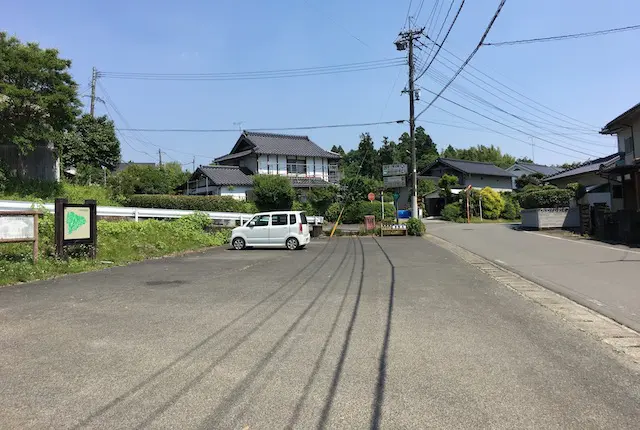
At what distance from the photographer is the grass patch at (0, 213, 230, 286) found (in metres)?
10.5

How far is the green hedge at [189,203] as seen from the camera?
2997cm

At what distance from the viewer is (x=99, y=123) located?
3462 cm

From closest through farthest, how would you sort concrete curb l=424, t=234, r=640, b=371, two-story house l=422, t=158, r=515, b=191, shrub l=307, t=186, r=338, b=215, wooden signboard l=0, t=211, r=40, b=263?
concrete curb l=424, t=234, r=640, b=371 < wooden signboard l=0, t=211, r=40, b=263 < shrub l=307, t=186, r=338, b=215 < two-story house l=422, t=158, r=515, b=191

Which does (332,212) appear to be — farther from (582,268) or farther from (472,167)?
(582,268)

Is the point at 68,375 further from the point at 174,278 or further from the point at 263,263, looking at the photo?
the point at 263,263

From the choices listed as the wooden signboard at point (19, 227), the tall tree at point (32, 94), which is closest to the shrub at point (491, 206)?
the tall tree at point (32, 94)

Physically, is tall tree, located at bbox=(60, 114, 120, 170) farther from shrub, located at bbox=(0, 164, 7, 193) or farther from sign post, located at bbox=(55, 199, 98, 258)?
sign post, located at bbox=(55, 199, 98, 258)

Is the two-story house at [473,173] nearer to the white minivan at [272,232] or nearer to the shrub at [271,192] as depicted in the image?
the shrub at [271,192]

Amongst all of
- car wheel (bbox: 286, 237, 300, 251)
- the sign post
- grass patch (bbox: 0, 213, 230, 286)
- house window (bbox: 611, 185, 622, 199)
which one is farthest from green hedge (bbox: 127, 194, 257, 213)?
house window (bbox: 611, 185, 622, 199)

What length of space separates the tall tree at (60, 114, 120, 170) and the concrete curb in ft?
106

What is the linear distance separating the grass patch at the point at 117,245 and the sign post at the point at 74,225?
1.39ft

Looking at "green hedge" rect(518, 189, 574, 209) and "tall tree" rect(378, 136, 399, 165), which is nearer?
"green hedge" rect(518, 189, 574, 209)

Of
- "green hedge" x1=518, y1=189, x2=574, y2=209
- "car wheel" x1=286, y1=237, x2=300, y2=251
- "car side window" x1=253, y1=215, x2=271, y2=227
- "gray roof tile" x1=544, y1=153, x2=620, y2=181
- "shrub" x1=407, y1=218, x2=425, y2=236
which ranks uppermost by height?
"gray roof tile" x1=544, y1=153, x2=620, y2=181

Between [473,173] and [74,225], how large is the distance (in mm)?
45081
